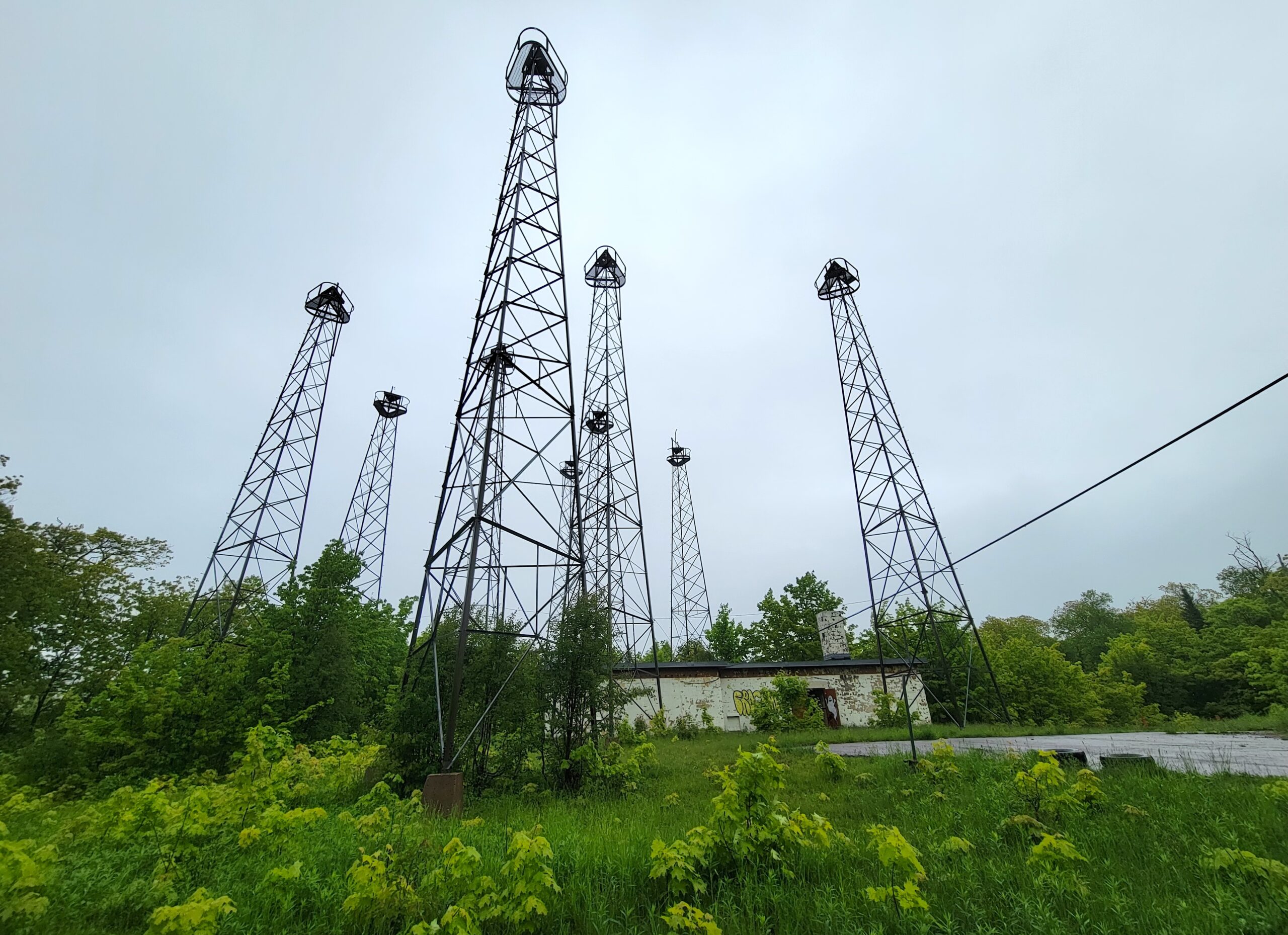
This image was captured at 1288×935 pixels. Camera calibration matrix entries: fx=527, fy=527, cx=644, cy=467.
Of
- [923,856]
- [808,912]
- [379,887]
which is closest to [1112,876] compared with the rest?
[923,856]

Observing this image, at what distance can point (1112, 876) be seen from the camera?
4164 mm

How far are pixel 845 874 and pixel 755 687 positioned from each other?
66.8 feet

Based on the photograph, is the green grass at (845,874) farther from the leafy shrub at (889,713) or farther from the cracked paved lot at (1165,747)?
the leafy shrub at (889,713)

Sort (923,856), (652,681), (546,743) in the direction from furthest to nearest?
(652,681) → (546,743) → (923,856)

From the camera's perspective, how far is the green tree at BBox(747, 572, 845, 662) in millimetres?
34844

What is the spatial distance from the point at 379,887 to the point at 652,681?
19.2 metres

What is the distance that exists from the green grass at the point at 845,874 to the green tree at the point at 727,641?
3187 cm

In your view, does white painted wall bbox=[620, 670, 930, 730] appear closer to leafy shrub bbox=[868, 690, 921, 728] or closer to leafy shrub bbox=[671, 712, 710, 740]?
leafy shrub bbox=[671, 712, 710, 740]

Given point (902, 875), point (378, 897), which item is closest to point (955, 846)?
point (902, 875)

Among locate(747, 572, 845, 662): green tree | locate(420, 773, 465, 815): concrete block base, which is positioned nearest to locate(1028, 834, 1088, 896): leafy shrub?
locate(420, 773, 465, 815): concrete block base

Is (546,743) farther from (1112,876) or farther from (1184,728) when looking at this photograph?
(1184,728)

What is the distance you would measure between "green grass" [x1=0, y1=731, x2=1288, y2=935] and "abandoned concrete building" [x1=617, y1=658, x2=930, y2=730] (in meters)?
16.2

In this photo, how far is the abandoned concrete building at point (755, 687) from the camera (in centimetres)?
2245

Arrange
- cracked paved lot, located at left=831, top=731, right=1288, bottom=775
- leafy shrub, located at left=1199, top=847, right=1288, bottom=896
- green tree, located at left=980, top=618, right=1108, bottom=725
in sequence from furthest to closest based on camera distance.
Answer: green tree, located at left=980, top=618, right=1108, bottom=725, cracked paved lot, located at left=831, top=731, right=1288, bottom=775, leafy shrub, located at left=1199, top=847, right=1288, bottom=896
